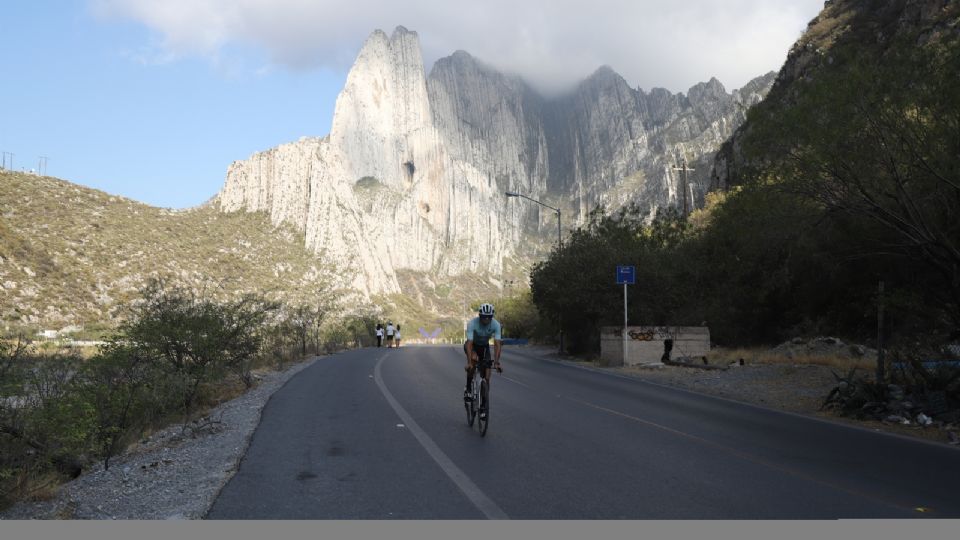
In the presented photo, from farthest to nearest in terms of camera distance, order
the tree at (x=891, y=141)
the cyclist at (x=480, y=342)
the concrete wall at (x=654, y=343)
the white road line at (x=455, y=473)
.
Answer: the concrete wall at (x=654, y=343)
the tree at (x=891, y=141)
the cyclist at (x=480, y=342)
the white road line at (x=455, y=473)

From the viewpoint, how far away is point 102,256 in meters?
51.4

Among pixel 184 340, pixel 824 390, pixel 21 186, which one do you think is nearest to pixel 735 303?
pixel 824 390

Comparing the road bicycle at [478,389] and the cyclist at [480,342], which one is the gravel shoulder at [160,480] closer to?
the road bicycle at [478,389]

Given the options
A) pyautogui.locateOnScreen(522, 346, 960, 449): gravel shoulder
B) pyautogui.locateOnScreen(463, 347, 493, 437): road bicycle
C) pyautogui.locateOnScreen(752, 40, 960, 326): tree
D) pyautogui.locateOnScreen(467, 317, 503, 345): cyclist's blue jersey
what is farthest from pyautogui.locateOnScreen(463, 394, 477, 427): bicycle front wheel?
pyautogui.locateOnScreen(752, 40, 960, 326): tree

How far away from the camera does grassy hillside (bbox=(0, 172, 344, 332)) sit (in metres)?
42.7

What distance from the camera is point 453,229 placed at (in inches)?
7534

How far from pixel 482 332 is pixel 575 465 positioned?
3.63 m

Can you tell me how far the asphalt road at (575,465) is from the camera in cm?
671

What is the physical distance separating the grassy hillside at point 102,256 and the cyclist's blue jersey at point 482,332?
25317 mm

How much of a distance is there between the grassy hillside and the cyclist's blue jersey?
25.3m

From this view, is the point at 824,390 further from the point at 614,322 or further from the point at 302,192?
the point at 302,192

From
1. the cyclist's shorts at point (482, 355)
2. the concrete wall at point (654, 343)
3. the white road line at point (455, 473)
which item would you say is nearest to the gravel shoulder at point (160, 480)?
the white road line at point (455, 473)

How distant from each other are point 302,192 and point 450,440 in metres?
103

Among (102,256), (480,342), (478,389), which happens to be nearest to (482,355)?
(480,342)
